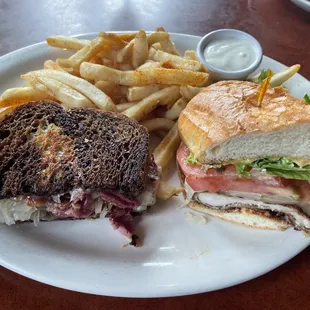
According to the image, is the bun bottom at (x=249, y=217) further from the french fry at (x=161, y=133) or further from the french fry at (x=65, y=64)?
the french fry at (x=65, y=64)

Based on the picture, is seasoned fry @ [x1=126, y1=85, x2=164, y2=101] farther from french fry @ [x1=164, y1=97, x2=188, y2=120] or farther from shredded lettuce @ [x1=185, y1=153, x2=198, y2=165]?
shredded lettuce @ [x1=185, y1=153, x2=198, y2=165]

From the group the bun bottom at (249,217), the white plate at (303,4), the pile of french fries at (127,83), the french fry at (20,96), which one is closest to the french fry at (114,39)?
the pile of french fries at (127,83)

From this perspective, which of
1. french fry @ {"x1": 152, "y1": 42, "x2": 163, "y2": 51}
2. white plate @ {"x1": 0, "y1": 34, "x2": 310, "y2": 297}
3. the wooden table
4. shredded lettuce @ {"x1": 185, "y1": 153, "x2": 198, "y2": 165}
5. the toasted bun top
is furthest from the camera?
the wooden table

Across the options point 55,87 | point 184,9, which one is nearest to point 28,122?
point 55,87

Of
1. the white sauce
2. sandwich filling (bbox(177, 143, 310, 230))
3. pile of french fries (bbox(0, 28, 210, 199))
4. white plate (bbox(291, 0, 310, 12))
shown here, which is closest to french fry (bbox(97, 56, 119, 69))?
pile of french fries (bbox(0, 28, 210, 199))

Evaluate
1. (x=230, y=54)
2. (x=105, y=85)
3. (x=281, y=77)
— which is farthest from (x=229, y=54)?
(x=105, y=85)
